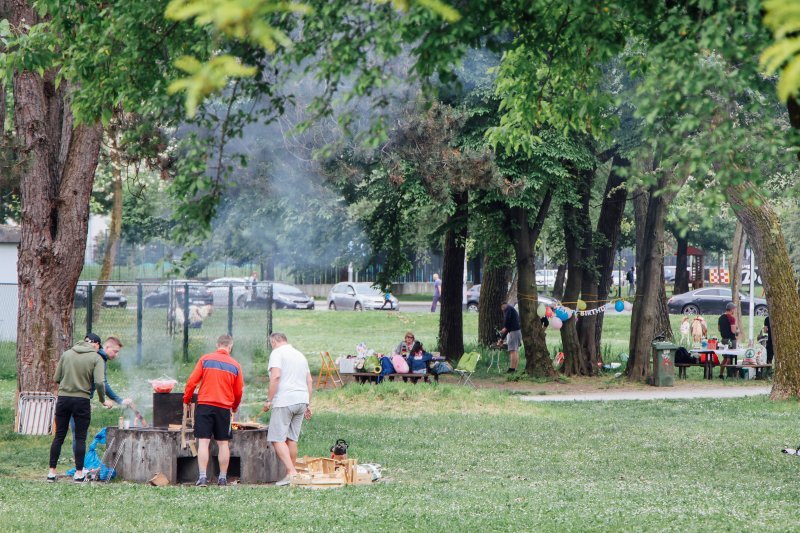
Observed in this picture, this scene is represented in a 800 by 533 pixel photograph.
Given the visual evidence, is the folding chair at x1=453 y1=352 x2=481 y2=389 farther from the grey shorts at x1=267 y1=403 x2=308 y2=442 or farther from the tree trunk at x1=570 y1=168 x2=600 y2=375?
the grey shorts at x1=267 y1=403 x2=308 y2=442

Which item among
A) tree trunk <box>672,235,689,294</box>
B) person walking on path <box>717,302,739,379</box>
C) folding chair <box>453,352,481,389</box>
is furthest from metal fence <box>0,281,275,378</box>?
tree trunk <box>672,235,689,294</box>

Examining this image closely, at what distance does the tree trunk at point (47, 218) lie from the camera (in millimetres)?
15695

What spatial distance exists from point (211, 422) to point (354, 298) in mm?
36634

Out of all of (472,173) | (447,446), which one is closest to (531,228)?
(472,173)

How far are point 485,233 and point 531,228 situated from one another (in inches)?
41.5

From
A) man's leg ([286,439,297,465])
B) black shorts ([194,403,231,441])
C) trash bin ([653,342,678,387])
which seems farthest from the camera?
trash bin ([653,342,678,387])

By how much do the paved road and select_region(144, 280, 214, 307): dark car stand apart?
9.27m

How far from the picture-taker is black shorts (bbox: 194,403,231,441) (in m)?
11.9

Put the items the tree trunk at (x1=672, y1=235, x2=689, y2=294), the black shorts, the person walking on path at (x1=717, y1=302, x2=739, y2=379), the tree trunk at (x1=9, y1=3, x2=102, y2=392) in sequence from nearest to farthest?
the black shorts
the tree trunk at (x1=9, y1=3, x2=102, y2=392)
the person walking on path at (x1=717, y1=302, x2=739, y2=379)
the tree trunk at (x1=672, y1=235, x2=689, y2=294)

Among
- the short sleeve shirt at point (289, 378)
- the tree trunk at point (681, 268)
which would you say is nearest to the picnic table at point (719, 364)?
the short sleeve shirt at point (289, 378)

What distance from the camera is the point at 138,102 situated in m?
8.60

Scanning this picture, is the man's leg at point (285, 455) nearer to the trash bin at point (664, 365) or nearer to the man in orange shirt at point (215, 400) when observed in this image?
the man in orange shirt at point (215, 400)

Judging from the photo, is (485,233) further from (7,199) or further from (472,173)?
(7,199)

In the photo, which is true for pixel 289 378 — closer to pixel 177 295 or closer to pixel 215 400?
pixel 215 400
